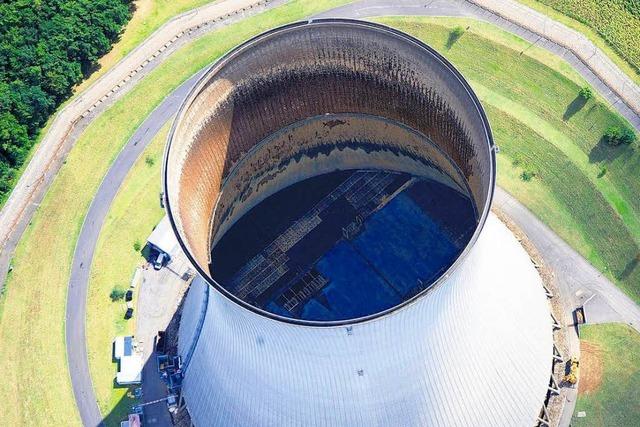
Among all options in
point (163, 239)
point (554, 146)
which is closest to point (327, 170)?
point (163, 239)

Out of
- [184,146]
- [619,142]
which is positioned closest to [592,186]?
[619,142]

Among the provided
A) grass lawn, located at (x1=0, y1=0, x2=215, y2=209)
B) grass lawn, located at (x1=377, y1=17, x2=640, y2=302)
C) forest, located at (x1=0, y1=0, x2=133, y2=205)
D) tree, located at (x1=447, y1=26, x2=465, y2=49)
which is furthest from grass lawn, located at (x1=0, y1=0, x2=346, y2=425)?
grass lawn, located at (x1=377, y1=17, x2=640, y2=302)

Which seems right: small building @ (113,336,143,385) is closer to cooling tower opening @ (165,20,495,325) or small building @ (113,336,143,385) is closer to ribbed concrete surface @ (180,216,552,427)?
cooling tower opening @ (165,20,495,325)

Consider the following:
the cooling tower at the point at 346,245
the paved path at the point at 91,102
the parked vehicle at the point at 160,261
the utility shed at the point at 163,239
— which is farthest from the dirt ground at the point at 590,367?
the paved path at the point at 91,102

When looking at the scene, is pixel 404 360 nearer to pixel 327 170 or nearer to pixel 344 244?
pixel 344 244

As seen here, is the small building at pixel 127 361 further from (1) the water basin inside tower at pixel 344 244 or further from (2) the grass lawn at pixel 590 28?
(2) the grass lawn at pixel 590 28

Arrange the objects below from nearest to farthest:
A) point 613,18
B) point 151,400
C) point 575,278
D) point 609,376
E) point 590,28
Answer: point 609,376, point 151,400, point 575,278, point 590,28, point 613,18
